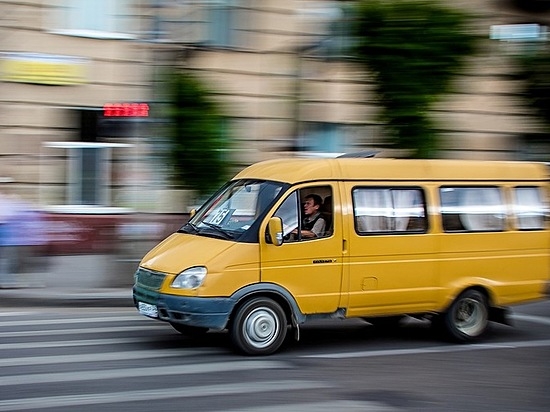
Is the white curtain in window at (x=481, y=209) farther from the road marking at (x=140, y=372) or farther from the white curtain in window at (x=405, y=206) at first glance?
the road marking at (x=140, y=372)

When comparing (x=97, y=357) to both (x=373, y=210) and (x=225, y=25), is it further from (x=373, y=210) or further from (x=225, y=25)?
(x=225, y=25)

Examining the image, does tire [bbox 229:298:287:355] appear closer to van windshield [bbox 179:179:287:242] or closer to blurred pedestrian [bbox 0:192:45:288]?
van windshield [bbox 179:179:287:242]

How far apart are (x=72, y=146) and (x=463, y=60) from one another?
7.33m

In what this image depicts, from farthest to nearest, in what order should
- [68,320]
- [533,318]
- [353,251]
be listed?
[533,318], [68,320], [353,251]

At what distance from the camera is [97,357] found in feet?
29.4

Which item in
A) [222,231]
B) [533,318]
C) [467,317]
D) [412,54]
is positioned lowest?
[533,318]

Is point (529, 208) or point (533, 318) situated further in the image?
point (533, 318)

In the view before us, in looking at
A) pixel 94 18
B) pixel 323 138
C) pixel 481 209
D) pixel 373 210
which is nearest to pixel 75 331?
pixel 373 210

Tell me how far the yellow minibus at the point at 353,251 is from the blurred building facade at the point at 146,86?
4.26 m

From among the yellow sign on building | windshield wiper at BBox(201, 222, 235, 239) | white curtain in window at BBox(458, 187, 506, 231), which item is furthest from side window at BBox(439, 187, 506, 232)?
the yellow sign on building

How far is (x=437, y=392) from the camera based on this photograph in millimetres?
7887

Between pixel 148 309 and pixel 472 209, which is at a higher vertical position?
pixel 472 209

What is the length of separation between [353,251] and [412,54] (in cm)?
475

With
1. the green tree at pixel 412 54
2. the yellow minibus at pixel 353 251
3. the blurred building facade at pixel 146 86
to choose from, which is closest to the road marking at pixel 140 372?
the yellow minibus at pixel 353 251
